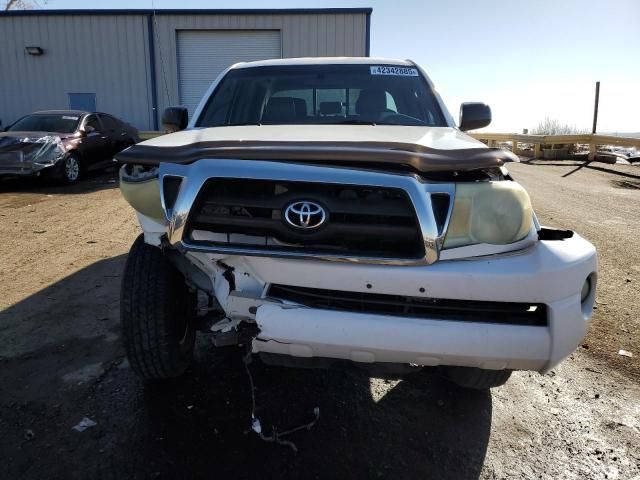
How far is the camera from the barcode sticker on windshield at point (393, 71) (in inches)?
147

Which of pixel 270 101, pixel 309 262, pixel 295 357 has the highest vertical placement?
pixel 270 101

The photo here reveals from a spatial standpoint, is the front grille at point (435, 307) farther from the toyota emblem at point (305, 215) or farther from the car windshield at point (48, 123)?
the car windshield at point (48, 123)

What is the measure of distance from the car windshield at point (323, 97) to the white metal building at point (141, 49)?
1273cm

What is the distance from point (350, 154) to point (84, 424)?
1.81 m

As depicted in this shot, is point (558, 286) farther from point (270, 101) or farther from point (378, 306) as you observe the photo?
point (270, 101)

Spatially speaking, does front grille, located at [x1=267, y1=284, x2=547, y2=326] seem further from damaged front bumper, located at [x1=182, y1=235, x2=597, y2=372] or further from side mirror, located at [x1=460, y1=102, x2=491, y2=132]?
side mirror, located at [x1=460, y1=102, x2=491, y2=132]

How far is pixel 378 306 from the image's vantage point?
1993 millimetres

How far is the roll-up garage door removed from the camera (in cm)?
1605

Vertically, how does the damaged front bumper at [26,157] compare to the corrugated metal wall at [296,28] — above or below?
below

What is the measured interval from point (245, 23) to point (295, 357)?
15.6 m

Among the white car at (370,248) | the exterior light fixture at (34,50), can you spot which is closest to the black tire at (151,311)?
the white car at (370,248)

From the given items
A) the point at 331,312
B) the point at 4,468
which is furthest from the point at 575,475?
the point at 4,468

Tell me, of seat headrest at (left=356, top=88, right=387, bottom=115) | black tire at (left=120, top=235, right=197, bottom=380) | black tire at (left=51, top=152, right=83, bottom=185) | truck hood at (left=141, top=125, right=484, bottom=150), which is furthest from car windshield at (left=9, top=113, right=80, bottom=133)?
black tire at (left=120, top=235, right=197, bottom=380)

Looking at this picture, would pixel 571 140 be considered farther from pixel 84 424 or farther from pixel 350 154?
pixel 84 424
